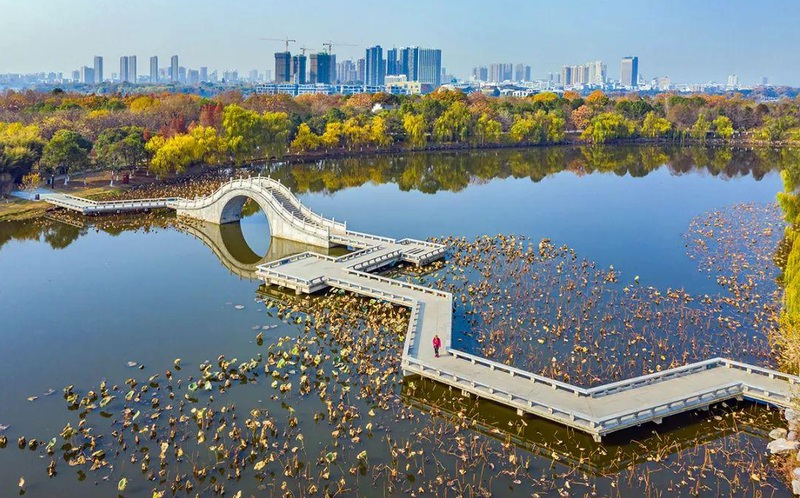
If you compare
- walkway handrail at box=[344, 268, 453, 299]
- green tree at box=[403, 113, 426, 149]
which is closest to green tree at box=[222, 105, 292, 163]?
green tree at box=[403, 113, 426, 149]

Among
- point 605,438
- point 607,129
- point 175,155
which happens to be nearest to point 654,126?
point 607,129

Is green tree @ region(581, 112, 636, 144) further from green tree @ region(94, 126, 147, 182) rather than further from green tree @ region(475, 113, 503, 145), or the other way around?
green tree @ region(94, 126, 147, 182)

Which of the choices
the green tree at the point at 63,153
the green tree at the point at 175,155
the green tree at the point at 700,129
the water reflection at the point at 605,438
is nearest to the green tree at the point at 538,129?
the green tree at the point at 700,129

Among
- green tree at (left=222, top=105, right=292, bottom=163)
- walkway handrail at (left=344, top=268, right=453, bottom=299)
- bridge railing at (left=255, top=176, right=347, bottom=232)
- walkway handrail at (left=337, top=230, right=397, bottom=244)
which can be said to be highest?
green tree at (left=222, top=105, right=292, bottom=163)

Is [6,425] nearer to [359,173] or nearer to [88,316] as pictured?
[88,316]

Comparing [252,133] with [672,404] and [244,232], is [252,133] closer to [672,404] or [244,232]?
[244,232]
